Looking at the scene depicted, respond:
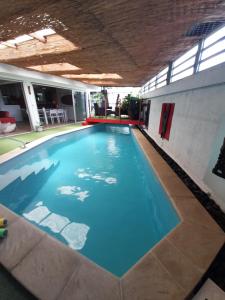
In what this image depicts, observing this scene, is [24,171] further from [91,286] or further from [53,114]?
[53,114]

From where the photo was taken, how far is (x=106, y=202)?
7.97 ft

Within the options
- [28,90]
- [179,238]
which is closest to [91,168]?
[179,238]

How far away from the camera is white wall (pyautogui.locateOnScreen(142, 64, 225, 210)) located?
179 centimetres

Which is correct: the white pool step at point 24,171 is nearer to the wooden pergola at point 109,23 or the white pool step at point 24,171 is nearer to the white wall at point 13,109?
the wooden pergola at point 109,23

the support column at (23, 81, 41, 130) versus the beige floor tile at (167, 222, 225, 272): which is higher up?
the support column at (23, 81, 41, 130)

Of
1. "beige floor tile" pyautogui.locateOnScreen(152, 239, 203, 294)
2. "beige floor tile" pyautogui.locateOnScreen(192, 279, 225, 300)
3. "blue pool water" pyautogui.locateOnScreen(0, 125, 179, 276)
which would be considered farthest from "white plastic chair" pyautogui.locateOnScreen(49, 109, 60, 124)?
"beige floor tile" pyautogui.locateOnScreen(192, 279, 225, 300)

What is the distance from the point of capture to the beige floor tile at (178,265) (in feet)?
3.33

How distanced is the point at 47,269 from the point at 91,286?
367mm

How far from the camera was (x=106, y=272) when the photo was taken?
1077mm

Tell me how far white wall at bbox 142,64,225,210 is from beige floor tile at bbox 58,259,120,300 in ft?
4.99

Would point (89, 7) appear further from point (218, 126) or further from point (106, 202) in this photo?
point (106, 202)

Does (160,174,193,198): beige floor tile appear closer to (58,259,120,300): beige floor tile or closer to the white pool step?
(58,259,120,300): beige floor tile

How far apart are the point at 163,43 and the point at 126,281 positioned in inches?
131

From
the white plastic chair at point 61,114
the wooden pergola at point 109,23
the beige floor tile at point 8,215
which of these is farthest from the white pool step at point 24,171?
the white plastic chair at point 61,114
